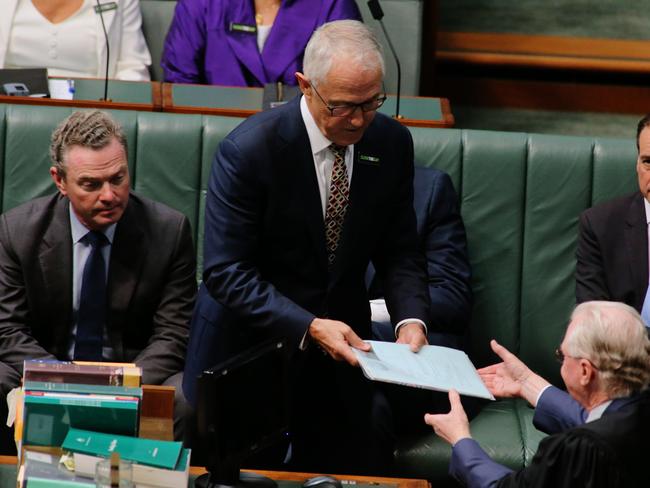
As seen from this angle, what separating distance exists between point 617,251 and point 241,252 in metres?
1.16

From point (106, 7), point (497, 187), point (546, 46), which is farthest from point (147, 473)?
point (546, 46)

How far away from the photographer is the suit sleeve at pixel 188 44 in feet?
13.9

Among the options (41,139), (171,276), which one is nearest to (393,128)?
(171,276)

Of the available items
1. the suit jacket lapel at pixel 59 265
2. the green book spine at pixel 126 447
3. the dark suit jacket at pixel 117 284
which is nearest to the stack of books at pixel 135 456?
the green book spine at pixel 126 447

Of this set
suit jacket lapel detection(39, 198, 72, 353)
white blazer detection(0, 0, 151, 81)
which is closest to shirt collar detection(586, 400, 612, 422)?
suit jacket lapel detection(39, 198, 72, 353)

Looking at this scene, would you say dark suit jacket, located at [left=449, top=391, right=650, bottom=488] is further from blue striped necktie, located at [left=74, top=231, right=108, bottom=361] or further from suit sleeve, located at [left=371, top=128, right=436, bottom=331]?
blue striped necktie, located at [left=74, top=231, right=108, bottom=361]

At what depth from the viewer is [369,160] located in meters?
2.69

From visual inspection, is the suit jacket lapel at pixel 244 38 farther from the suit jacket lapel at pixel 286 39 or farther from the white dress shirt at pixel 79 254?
the white dress shirt at pixel 79 254

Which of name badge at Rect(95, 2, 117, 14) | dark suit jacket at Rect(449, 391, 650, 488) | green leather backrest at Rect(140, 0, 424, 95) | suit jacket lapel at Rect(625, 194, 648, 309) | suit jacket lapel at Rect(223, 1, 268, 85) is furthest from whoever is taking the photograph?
green leather backrest at Rect(140, 0, 424, 95)

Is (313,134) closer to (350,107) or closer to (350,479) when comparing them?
(350,107)

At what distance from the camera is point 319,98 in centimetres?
251

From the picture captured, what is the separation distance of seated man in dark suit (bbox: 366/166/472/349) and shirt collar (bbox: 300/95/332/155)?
742mm

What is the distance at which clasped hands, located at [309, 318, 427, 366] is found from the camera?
8.20 feet

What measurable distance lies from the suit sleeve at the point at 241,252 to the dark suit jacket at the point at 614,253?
39.9 inches
